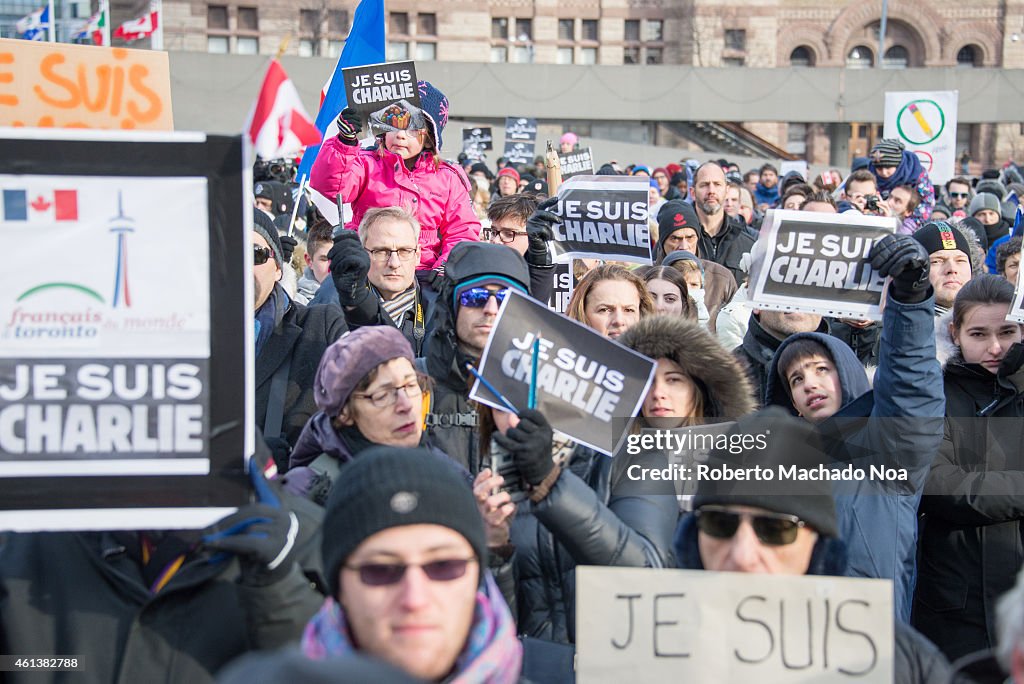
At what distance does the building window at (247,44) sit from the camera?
139 feet

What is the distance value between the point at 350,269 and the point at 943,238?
2.80m

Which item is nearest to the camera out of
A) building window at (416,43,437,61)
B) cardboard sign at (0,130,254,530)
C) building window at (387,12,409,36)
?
cardboard sign at (0,130,254,530)

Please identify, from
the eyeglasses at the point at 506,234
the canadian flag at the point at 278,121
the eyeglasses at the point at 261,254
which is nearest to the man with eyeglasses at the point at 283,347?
the eyeglasses at the point at 261,254

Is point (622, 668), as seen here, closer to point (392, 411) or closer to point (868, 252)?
point (392, 411)

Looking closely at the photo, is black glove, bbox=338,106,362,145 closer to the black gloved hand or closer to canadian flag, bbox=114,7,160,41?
the black gloved hand

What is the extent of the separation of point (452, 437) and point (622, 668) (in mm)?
1239

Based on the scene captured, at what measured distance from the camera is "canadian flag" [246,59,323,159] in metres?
2.35

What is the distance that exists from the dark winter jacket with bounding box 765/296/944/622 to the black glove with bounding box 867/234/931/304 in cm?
3

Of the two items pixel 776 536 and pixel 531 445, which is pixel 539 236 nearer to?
pixel 531 445

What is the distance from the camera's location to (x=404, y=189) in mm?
5836

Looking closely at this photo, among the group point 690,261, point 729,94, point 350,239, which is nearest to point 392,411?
point 350,239

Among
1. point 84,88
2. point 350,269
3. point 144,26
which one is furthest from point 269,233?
point 144,26

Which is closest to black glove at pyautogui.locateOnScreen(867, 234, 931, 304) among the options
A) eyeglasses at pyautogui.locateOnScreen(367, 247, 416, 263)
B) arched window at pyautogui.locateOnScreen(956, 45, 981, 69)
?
eyeglasses at pyautogui.locateOnScreen(367, 247, 416, 263)

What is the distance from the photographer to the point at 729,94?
33.2 meters
